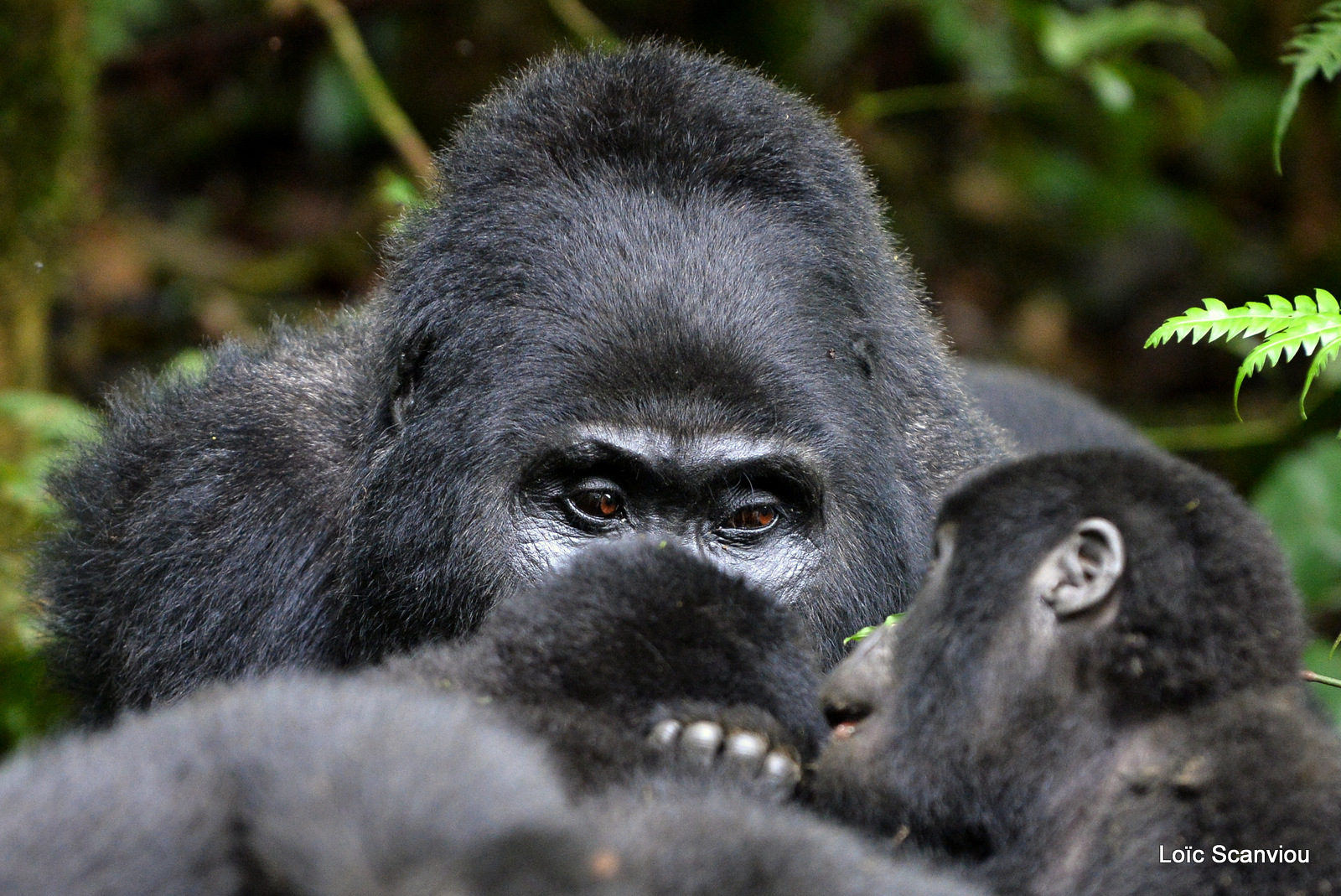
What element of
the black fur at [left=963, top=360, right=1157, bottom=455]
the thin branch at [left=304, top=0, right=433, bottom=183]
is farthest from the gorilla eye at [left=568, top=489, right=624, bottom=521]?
the thin branch at [left=304, top=0, right=433, bottom=183]

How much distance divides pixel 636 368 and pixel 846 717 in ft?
3.58

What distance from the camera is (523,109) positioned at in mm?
3918

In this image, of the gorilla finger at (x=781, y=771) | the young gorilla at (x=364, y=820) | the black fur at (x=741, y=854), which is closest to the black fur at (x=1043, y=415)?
the gorilla finger at (x=781, y=771)

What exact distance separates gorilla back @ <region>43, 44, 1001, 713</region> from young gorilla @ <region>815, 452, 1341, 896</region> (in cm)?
90

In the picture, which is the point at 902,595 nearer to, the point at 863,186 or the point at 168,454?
the point at 863,186

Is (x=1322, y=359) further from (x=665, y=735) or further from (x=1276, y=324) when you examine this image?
(x=665, y=735)

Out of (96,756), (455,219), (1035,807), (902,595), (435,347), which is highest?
(455,219)

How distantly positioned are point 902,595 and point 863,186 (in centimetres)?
118

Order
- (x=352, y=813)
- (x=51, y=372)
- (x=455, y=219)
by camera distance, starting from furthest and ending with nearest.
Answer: (x=51, y=372), (x=455, y=219), (x=352, y=813)

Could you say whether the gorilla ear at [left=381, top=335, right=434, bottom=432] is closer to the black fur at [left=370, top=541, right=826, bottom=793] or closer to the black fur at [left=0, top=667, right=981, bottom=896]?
the black fur at [left=370, top=541, right=826, bottom=793]

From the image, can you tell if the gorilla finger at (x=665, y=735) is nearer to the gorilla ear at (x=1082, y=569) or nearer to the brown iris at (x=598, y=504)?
the gorilla ear at (x=1082, y=569)

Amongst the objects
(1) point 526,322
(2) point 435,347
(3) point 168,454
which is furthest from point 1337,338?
(3) point 168,454

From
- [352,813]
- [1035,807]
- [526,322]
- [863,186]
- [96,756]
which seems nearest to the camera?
[352,813]

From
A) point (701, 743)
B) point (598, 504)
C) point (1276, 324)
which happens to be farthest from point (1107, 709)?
point (598, 504)
